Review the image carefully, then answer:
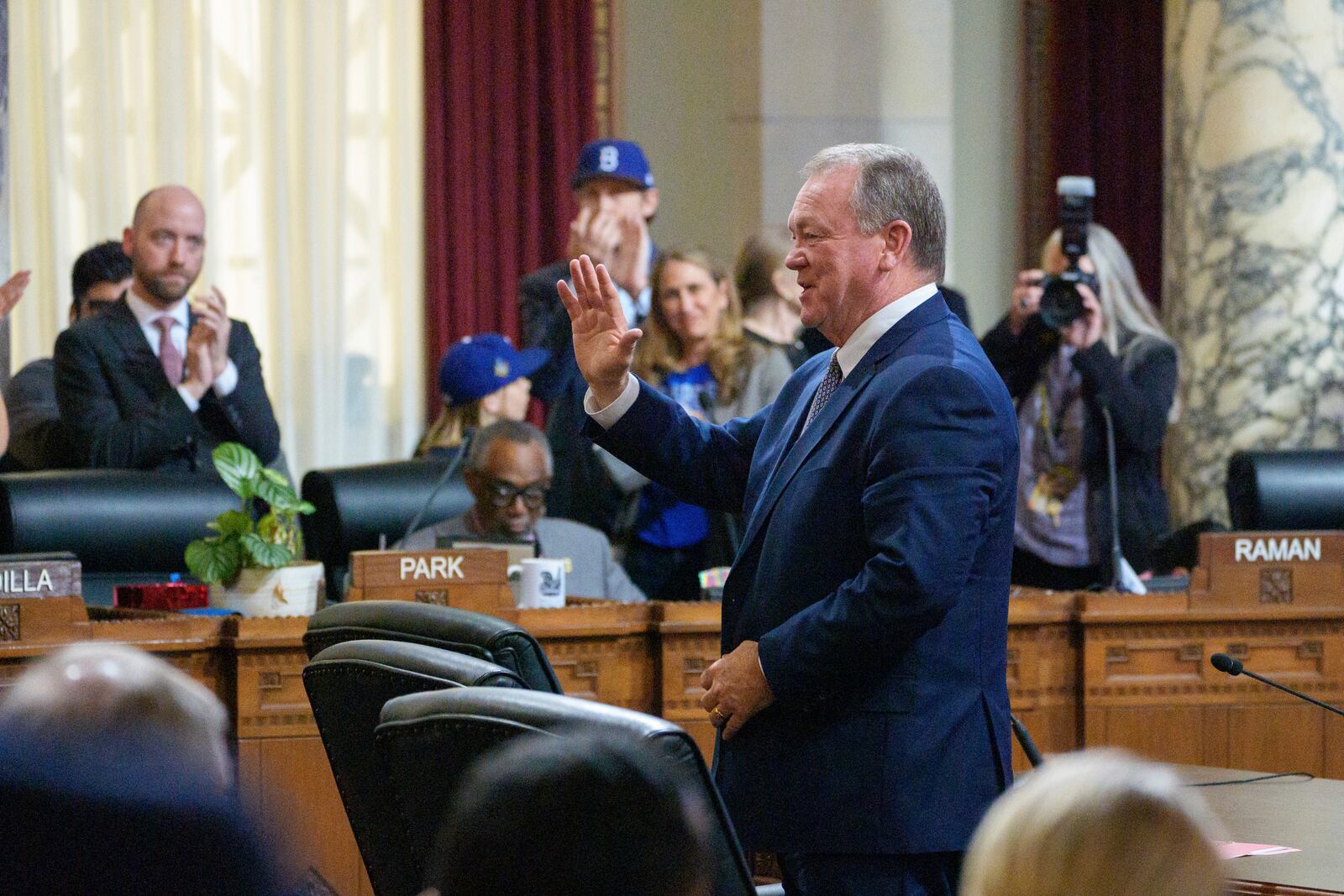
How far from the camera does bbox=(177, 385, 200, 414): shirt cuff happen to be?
454 cm

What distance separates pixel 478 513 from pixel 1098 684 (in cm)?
141

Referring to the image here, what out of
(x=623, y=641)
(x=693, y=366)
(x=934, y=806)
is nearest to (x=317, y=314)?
(x=693, y=366)

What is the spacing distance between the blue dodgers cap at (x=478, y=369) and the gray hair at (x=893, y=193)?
269 cm

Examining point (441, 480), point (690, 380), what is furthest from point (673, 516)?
point (441, 480)

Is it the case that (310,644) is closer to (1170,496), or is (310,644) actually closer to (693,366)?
(693,366)

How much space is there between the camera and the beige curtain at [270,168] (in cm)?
691

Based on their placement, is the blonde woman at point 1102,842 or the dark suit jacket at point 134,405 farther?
the dark suit jacket at point 134,405

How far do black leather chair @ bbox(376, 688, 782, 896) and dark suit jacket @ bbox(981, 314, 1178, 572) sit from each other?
9.81ft

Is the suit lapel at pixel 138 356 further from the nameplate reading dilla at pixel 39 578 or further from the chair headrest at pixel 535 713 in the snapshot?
the chair headrest at pixel 535 713

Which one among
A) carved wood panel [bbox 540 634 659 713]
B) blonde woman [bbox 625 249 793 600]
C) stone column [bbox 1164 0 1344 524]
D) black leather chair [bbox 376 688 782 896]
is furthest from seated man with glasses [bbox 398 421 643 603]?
stone column [bbox 1164 0 1344 524]

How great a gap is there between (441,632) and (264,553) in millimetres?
1424

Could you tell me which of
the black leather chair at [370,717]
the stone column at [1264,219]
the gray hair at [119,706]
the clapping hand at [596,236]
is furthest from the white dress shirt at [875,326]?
the stone column at [1264,219]

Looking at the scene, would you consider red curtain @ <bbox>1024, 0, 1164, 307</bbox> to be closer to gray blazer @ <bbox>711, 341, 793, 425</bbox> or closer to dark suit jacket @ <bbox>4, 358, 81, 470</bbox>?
gray blazer @ <bbox>711, 341, 793, 425</bbox>

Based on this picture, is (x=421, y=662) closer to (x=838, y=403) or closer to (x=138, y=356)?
(x=838, y=403)
